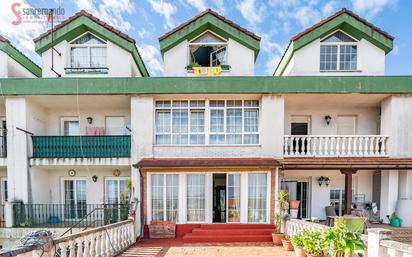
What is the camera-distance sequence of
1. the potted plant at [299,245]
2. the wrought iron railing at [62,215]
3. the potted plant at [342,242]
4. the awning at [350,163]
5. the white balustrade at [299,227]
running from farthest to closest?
the wrought iron railing at [62,215], the awning at [350,163], the potted plant at [299,245], the white balustrade at [299,227], the potted plant at [342,242]

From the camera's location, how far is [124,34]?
11.1 meters

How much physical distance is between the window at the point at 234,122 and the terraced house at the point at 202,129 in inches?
1.9

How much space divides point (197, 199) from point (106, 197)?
5204 mm

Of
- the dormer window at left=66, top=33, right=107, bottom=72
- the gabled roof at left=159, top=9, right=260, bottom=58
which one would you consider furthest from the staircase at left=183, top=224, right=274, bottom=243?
the dormer window at left=66, top=33, right=107, bottom=72

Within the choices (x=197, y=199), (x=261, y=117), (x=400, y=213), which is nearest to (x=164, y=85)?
(x=261, y=117)

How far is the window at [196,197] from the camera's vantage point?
9.75m

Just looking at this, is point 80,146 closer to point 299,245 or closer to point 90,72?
point 90,72

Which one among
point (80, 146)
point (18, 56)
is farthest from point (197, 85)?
point (18, 56)

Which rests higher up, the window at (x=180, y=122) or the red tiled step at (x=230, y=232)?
the window at (x=180, y=122)

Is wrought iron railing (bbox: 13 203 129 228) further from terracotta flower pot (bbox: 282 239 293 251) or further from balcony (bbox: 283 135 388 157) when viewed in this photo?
balcony (bbox: 283 135 388 157)

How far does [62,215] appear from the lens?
10.7 m

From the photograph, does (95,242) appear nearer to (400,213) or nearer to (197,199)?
(197,199)

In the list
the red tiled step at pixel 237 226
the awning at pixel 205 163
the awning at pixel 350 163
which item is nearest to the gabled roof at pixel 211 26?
the awning at pixel 205 163

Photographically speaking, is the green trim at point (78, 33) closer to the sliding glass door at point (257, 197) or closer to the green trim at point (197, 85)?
the green trim at point (197, 85)
